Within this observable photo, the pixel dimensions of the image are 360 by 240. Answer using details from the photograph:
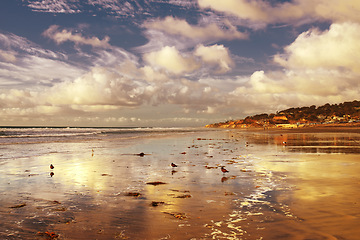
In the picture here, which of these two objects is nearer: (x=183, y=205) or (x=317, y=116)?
(x=183, y=205)

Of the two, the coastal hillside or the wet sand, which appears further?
the coastal hillside

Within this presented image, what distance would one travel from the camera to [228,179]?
41.2ft

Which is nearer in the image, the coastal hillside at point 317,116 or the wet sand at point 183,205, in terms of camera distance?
the wet sand at point 183,205

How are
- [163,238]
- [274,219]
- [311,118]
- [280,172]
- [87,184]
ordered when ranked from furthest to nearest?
[311,118]
[280,172]
[87,184]
[274,219]
[163,238]

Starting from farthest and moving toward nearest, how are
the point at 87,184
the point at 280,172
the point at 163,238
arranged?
the point at 280,172 < the point at 87,184 < the point at 163,238

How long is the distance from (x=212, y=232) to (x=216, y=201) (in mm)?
2640

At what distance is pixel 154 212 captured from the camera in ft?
25.7

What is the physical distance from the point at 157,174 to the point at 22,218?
759 centimetres

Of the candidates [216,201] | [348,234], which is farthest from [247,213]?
[348,234]

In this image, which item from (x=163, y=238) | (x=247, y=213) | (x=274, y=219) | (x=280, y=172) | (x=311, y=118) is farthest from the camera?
(x=311, y=118)

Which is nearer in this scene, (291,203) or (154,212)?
(154,212)

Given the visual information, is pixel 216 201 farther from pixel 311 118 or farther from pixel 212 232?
pixel 311 118

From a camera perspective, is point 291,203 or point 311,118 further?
point 311,118

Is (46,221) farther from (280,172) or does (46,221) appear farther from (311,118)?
(311,118)
